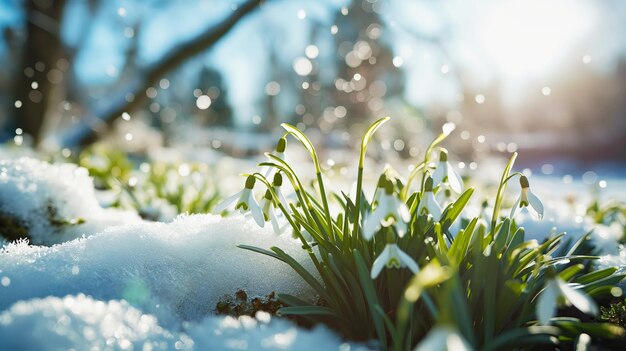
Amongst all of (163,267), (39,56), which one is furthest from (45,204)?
(39,56)

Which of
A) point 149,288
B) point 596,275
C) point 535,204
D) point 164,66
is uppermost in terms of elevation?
point 164,66

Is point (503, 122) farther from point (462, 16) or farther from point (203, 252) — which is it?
point (203, 252)

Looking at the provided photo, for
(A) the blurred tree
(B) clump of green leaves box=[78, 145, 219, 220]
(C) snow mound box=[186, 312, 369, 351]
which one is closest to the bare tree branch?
(A) the blurred tree

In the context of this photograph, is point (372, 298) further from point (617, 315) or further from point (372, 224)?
point (617, 315)

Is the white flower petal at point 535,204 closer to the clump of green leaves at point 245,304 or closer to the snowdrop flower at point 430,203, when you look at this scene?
the snowdrop flower at point 430,203

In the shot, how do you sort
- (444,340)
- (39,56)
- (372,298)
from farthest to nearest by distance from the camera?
(39,56), (372,298), (444,340)
